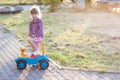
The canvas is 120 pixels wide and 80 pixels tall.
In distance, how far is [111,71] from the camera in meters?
6.97

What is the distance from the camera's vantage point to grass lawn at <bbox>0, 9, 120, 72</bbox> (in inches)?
301

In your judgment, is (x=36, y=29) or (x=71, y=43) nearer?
(x=36, y=29)

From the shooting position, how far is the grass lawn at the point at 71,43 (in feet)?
25.1

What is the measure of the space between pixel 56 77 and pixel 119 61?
5.82 feet

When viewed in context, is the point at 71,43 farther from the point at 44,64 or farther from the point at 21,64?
the point at 21,64

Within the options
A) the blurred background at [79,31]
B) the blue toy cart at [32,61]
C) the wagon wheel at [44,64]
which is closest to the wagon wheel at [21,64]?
the blue toy cart at [32,61]

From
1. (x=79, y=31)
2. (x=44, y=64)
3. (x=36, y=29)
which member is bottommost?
(x=79, y=31)

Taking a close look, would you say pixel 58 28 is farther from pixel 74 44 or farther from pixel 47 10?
pixel 47 10

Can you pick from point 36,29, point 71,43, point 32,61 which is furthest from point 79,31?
point 32,61

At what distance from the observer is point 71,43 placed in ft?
32.0

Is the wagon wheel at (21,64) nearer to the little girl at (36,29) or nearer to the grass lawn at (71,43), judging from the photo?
the little girl at (36,29)

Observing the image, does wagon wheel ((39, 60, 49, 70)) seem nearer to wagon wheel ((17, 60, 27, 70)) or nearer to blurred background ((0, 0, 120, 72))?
wagon wheel ((17, 60, 27, 70))

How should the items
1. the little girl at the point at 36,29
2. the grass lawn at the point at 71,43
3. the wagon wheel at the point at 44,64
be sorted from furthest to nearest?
the grass lawn at the point at 71,43, the little girl at the point at 36,29, the wagon wheel at the point at 44,64

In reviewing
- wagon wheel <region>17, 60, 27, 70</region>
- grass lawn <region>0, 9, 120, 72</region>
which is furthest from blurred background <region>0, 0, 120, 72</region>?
wagon wheel <region>17, 60, 27, 70</region>
